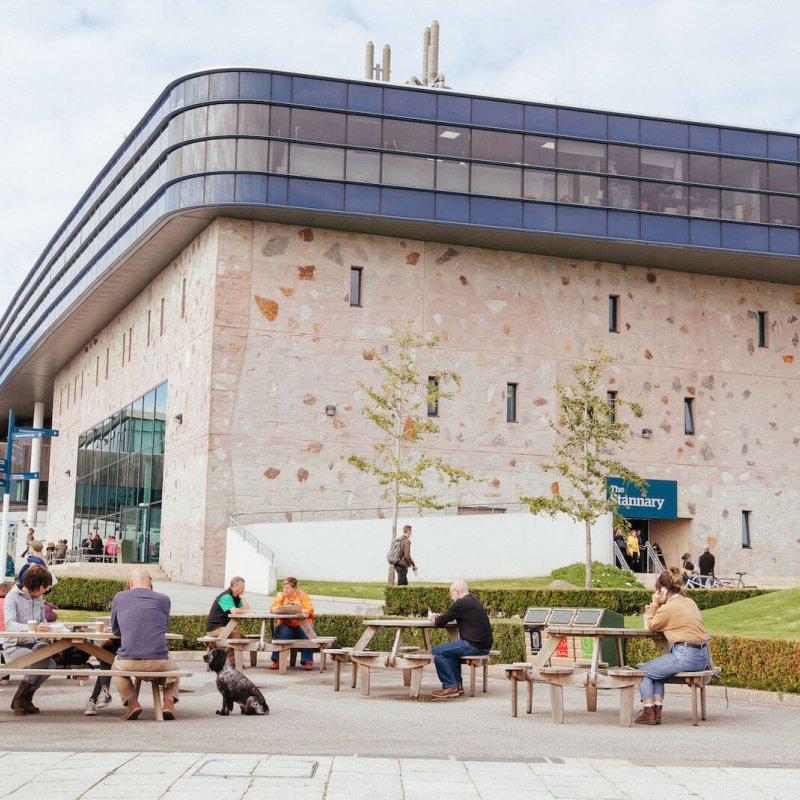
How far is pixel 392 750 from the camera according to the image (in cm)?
954

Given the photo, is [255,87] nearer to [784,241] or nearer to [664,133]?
[664,133]

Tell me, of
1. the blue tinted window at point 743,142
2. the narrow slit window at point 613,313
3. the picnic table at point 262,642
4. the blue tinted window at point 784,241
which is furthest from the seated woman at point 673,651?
the blue tinted window at point 743,142

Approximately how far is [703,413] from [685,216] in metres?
6.83

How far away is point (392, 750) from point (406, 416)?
27.7 m

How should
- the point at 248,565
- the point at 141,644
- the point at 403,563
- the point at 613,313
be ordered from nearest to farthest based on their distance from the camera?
1. the point at 141,644
2. the point at 403,563
3. the point at 248,565
4. the point at 613,313

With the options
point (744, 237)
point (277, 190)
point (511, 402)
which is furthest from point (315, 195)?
point (744, 237)

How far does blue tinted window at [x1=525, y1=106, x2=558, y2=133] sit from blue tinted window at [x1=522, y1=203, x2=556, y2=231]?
259 cm

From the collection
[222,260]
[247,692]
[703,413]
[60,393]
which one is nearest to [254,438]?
[222,260]

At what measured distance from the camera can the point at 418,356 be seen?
123ft

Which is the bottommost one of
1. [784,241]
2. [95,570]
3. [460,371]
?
[95,570]

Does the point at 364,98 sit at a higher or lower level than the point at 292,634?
higher

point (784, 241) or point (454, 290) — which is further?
point (784, 241)

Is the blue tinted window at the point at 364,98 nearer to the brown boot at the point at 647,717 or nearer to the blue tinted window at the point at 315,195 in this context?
the blue tinted window at the point at 315,195

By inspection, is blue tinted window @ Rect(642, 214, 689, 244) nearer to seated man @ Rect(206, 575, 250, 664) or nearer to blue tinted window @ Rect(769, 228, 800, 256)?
blue tinted window @ Rect(769, 228, 800, 256)
